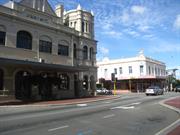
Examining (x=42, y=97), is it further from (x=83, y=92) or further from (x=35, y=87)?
(x=83, y=92)

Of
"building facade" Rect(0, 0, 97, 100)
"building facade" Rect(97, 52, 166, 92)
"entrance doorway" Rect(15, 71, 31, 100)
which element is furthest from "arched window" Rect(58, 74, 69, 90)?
"building facade" Rect(97, 52, 166, 92)

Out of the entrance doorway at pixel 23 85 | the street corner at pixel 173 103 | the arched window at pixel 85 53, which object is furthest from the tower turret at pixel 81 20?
the street corner at pixel 173 103

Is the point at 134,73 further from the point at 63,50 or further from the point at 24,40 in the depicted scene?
the point at 24,40

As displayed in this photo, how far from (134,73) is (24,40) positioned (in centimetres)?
4061

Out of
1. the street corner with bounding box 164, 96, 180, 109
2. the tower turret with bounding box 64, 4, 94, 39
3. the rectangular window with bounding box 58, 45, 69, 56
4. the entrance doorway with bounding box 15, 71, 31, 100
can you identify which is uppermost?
the tower turret with bounding box 64, 4, 94, 39

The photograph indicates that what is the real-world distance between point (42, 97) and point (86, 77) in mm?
12936

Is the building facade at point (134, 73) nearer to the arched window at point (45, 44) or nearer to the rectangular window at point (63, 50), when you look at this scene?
the rectangular window at point (63, 50)

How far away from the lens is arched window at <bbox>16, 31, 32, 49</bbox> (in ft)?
110

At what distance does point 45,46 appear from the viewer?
1483 inches

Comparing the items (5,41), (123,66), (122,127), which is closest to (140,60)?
(123,66)

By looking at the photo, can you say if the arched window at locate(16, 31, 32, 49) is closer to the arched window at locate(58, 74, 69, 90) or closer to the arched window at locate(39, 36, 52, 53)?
the arched window at locate(39, 36, 52, 53)

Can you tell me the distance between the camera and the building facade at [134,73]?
223 feet

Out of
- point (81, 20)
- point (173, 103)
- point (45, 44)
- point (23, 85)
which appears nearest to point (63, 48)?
point (45, 44)

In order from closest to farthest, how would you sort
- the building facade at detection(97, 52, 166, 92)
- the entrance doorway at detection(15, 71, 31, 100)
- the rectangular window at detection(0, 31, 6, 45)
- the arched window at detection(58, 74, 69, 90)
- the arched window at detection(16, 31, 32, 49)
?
the rectangular window at detection(0, 31, 6, 45), the entrance doorway at detection(15, 71, 31, 100), the arched window at detection(16, 31, 32, 49), the arched window at detection(58, 74, 69, 90), the building facade at detection(97, 52, 166, 92)
